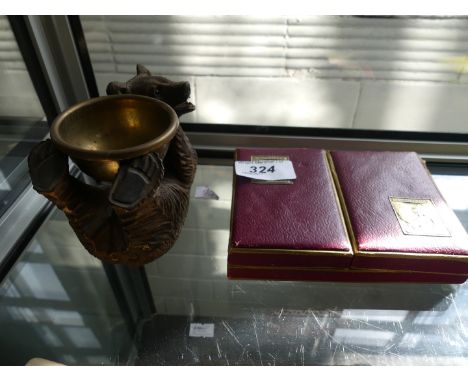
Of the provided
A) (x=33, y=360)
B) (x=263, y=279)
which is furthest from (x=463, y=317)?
(x=33, y=360)

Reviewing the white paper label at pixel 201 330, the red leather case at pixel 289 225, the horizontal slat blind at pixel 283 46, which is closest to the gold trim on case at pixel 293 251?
the red leather case at pixel 289 225

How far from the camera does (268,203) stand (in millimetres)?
508

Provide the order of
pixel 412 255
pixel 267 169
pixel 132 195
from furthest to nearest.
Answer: pixel 267 169 → pixel 412 255 → pixel 132 195

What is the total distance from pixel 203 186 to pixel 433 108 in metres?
0.42

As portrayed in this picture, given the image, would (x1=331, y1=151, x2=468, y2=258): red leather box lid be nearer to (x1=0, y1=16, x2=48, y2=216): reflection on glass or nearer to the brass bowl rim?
the brass bowl rim

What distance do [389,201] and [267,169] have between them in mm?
174

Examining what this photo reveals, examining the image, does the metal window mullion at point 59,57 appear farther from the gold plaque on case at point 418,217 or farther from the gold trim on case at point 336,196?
the gold plaque on case at point 418,217

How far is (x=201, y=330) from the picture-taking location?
0.47 metres

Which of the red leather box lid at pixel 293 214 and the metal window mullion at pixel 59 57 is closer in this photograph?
the red leather box lid at pixel 293 214

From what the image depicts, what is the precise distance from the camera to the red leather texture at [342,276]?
49 centimetres

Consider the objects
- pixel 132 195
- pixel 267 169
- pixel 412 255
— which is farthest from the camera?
pixel 267 169

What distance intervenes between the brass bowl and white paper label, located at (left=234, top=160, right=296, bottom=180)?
15 centimetres

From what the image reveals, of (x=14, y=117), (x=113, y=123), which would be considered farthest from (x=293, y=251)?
(x=14, y=117)

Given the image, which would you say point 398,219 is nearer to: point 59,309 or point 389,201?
point 389,201
